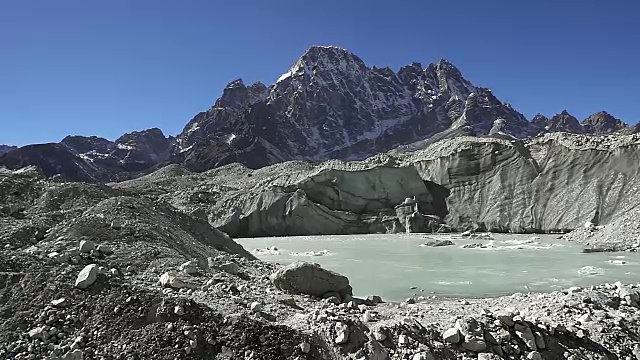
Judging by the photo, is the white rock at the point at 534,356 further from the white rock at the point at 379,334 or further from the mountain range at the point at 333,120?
the mountain range at the point at 333,120

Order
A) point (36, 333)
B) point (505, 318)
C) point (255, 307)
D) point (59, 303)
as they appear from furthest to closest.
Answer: point (505, 318), point (255, 307), point (59, 303), point (36, 333)

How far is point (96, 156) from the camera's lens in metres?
116

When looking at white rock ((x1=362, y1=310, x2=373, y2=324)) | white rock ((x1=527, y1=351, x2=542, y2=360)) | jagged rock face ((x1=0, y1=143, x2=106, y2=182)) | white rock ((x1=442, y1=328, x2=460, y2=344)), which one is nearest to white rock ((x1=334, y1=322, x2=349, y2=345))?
white rock ((x1=362, y1=310, x2=373, y2=324))

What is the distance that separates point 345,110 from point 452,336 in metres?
153

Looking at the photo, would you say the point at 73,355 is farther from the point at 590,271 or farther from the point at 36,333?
the point at 590,271

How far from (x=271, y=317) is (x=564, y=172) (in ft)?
89.0

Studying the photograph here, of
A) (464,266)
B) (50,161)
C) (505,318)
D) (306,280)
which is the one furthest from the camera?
(50,161)

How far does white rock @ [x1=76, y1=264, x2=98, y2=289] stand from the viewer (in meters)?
5.92

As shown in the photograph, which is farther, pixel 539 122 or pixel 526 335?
pixel 539 122

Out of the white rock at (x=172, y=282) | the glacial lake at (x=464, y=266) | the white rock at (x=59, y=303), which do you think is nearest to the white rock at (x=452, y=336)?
the white rock at (x=172, y=282)

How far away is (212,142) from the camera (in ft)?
363

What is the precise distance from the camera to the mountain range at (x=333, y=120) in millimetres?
120688

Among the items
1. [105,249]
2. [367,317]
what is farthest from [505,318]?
[105,249]

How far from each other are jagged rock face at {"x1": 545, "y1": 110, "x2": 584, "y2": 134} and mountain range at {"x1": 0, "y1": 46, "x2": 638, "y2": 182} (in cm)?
34
